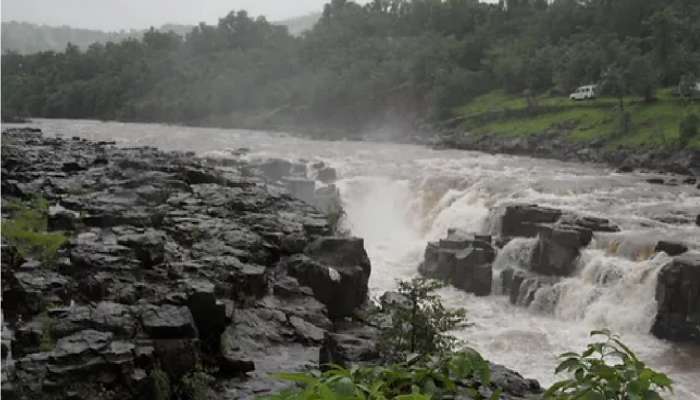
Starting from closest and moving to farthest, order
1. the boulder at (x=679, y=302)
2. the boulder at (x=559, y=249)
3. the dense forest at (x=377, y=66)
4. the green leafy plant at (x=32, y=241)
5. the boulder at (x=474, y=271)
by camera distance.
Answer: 1. the green leafy plant at (x=32, y=241)
2. the boulder at (x=679, y=302)
3. the boulder at (x=559, y=249)
4. the boulder at (x=474, y=271)
5. the dense forest at (x=377, y=66)

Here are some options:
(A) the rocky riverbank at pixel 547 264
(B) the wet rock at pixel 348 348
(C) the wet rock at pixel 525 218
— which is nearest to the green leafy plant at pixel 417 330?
(B) the wet rock at pixel 348 348

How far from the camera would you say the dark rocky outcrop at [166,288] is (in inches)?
315

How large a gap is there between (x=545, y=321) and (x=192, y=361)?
1310 centimetres

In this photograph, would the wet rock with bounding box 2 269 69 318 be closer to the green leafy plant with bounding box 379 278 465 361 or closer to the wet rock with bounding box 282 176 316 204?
the green leafy plant with bounding box 379 278 465 361

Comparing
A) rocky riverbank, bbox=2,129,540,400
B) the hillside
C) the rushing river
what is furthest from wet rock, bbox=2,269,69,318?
the hillside

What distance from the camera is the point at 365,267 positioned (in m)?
14.6

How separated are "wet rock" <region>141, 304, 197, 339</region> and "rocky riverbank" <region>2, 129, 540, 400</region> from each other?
0.01 m

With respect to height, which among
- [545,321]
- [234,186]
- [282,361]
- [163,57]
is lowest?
[545,321]

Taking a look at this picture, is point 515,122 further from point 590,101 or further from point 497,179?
point 497,179

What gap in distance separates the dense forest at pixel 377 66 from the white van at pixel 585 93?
4.42ft

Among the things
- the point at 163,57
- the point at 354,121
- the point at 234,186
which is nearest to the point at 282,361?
the point at 234,186

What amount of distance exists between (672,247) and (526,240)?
466 centimetres

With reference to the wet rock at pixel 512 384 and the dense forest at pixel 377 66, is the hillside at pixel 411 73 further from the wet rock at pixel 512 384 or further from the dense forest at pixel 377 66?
the wet rock at pixel 512 384

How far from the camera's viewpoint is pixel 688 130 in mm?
40188
